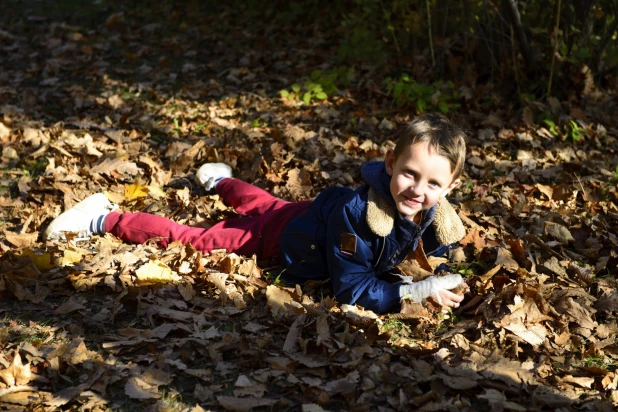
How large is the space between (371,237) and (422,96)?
3413mm

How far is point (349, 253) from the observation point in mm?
3746

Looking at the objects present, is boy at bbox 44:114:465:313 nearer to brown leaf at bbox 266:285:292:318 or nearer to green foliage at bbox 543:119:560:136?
brown leaf at bbox 266:285:292:318

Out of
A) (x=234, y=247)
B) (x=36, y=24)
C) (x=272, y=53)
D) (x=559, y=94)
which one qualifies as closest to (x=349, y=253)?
(x=234, y=247)

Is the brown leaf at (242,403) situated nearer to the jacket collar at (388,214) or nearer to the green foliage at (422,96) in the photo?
the jacket collar at (388,214)

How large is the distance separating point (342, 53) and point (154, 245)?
4.13 metres

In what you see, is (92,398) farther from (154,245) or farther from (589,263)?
(589,263)

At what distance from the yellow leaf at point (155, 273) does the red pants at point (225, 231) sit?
396 millimetres

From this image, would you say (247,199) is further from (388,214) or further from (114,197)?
(388,214)

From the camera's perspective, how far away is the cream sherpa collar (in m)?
3.63

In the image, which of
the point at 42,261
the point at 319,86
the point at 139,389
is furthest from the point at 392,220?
the point at 319,86

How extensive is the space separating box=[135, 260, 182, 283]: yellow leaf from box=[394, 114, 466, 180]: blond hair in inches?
60.8

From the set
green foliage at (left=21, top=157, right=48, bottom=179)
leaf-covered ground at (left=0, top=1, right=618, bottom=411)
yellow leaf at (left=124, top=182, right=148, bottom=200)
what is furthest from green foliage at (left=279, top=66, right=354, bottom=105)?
green foliage at (left=21, top=157, right=48, bottom=179)

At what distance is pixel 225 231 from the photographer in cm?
447

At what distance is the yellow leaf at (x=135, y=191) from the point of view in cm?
516
